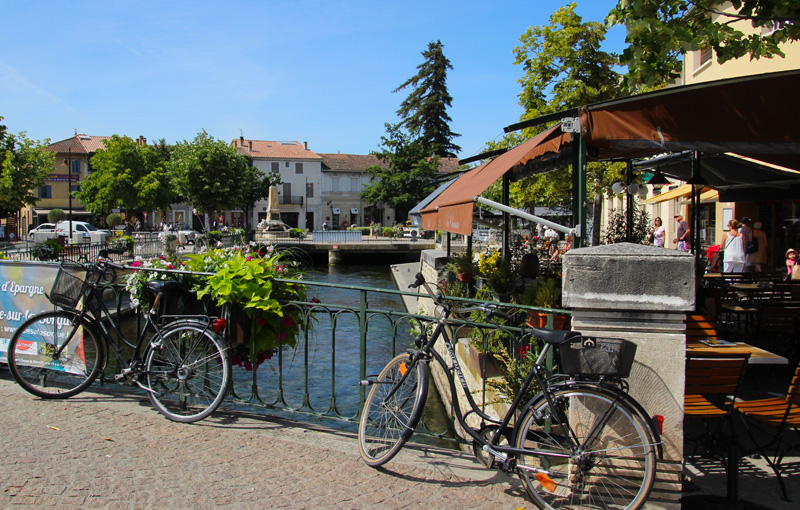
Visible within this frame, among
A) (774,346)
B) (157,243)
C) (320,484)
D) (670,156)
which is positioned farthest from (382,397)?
(157,243)

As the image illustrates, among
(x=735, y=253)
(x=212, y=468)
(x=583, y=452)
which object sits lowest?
(x=212, y=468)

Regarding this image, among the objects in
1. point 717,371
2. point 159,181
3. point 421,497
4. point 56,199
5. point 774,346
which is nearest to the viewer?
point 421,497

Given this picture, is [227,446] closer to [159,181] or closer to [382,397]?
[382,397]

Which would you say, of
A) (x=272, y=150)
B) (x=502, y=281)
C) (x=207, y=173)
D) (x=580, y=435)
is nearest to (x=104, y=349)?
(x=580, y=435)

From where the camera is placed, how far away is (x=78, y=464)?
350 cm

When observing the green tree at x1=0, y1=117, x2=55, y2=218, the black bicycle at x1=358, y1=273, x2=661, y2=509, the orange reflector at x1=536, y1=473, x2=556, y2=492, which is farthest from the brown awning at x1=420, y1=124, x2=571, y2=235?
the green tree at x1=0, y1=117, x2=55, y2=218

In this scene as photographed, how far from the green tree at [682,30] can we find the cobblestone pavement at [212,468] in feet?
13.4

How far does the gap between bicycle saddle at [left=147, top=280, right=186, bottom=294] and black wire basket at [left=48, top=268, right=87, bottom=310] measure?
2.28 ft

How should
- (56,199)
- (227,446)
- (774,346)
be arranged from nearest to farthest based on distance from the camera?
(227,446)
(774,346)
(56,199)

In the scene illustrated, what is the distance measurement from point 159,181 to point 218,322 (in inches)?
1992

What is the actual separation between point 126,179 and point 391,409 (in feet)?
170

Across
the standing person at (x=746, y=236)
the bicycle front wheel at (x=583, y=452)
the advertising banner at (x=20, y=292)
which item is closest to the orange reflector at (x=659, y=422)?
the bicycle front wheel at (x=583, y=452)

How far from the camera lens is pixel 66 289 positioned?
4.72 m

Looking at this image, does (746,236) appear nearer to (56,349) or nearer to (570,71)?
(570,71)
